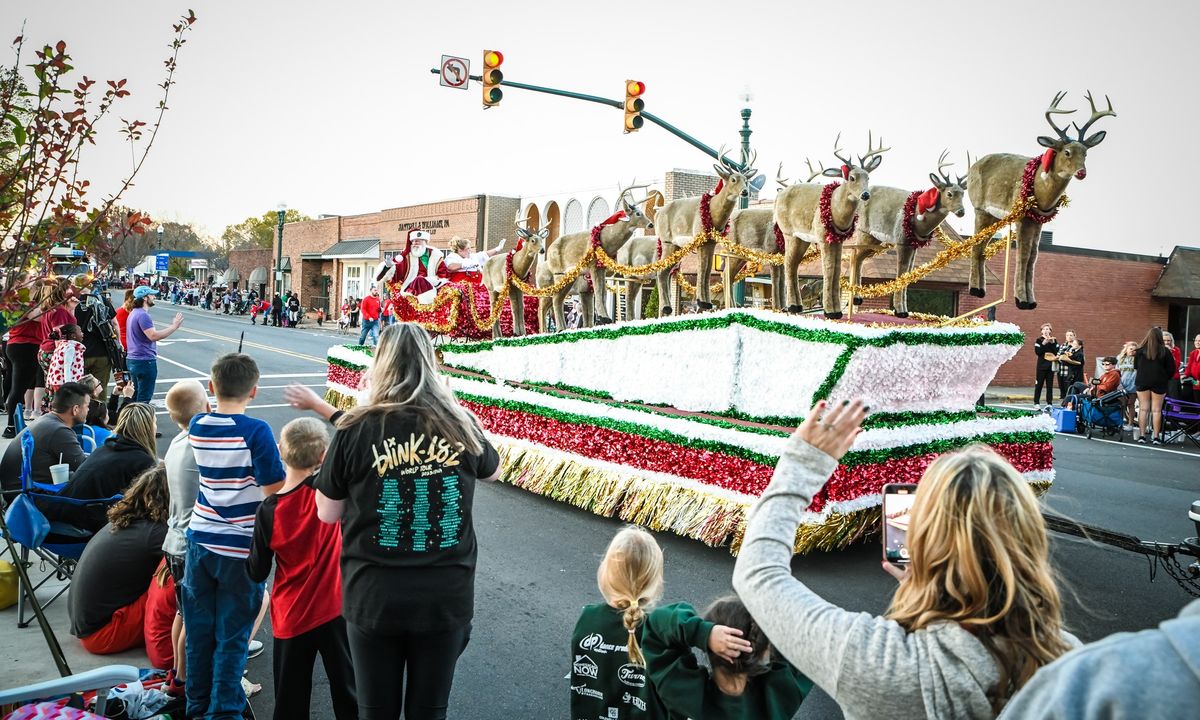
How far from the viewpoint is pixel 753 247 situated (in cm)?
909

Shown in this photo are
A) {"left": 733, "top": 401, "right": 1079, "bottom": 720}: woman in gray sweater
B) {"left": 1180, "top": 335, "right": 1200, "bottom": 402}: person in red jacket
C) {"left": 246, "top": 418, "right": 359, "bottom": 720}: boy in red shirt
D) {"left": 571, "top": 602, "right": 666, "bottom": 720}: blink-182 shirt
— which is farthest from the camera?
{"left": 1180, "top": 335, "right": 1200, "bottom": 402}: person in red jacket

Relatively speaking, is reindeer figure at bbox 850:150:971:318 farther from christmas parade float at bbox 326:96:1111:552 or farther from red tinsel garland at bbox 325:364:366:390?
red tinsel garland at bbox 325:364:366:390

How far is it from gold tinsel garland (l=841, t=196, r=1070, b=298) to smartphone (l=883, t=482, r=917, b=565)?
4616mm

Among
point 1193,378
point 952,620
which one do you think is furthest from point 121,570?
point 1193,378

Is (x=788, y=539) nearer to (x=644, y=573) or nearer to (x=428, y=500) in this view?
(x=644, y=573)

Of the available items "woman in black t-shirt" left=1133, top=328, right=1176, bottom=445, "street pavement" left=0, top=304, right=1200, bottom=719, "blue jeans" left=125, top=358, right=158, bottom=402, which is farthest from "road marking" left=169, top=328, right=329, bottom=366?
"woman in black t-shirt" left=1133, top=328, right=1176, bottom=445

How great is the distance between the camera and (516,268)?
11688 millimetres

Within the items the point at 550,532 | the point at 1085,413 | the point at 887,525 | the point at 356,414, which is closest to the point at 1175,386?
the point at 1085,413

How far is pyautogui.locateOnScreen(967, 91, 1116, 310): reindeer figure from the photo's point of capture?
6.04 meters

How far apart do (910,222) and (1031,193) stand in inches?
46.7

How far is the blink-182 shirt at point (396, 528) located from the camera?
282 cm

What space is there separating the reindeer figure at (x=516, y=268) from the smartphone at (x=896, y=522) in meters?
9.02

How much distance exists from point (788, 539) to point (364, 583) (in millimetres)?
1654

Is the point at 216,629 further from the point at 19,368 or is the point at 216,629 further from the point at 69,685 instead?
the point at 19,368
